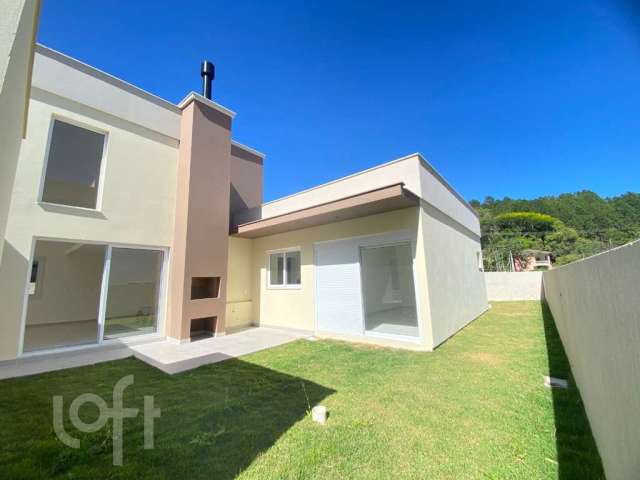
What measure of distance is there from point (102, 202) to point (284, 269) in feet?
18.4

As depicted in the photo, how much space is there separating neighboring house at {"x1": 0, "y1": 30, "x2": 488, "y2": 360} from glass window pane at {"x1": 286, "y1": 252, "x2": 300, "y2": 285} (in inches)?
2.2

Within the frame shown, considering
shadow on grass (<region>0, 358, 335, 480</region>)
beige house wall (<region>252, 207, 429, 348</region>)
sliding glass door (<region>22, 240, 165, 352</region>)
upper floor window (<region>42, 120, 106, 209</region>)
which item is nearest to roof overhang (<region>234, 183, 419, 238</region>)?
beige house wall (<region>252, 207, 429, 348</region>)

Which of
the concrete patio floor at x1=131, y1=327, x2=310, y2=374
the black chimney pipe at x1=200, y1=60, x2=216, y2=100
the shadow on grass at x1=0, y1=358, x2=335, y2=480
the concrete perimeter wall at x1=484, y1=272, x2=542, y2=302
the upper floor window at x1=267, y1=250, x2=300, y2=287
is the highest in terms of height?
the black chimney pipe at x1=200, y1=60, x2=216, y2=100

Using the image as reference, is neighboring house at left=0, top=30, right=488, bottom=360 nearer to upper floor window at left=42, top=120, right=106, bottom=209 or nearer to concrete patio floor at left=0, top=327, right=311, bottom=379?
upper floor window at left=42, top=120, right=106, bottom=209

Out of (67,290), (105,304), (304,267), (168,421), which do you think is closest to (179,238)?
(105,304)

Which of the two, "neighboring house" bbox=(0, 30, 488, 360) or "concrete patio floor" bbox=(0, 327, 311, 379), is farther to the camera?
"neighboring house" bbox=(0, 30, 488, 360)

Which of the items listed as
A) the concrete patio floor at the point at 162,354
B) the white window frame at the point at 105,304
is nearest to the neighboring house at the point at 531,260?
the concrete patio floor at the point at 162,354

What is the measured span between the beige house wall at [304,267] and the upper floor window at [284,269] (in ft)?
0.74

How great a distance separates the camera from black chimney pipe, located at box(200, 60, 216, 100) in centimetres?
1042

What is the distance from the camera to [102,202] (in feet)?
23.3

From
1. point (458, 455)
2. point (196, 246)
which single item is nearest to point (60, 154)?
point (196, 246)

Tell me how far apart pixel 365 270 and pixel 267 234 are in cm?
422

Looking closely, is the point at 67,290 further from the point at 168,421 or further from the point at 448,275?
the point at 448,275

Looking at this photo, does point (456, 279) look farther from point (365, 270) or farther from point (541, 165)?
point (541, 165)
